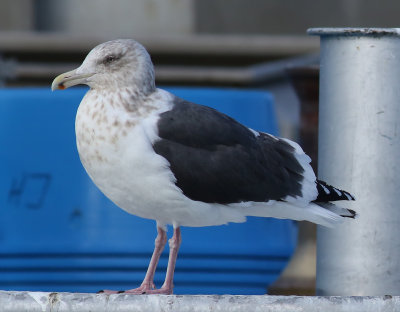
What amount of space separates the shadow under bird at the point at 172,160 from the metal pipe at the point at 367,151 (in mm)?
105

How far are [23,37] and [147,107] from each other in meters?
6.42

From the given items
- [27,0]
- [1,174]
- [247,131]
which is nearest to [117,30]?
[27,0]

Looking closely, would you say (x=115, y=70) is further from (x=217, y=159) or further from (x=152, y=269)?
(x=152, y=269)

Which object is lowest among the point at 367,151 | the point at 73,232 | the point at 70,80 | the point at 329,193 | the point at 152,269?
the point at 73,232

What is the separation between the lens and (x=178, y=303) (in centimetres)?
323

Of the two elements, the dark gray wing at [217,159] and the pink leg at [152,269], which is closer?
the dark gray wing at [217,159]

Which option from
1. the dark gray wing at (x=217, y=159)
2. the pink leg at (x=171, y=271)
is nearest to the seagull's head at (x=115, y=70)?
the dark gray wing at (x=217, y=159)

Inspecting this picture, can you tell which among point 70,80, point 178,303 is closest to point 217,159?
point 70,80

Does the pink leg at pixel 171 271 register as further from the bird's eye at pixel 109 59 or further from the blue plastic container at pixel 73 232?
the blue plastic container at pixel 73 232

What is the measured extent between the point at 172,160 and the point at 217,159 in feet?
0.61

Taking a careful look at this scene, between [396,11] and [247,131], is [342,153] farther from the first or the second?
[396,11]

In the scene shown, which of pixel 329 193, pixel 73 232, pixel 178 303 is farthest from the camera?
pixel 73 232

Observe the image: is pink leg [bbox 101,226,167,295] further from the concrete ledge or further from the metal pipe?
the concrete ledge

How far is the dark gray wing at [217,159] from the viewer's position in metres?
3.95
